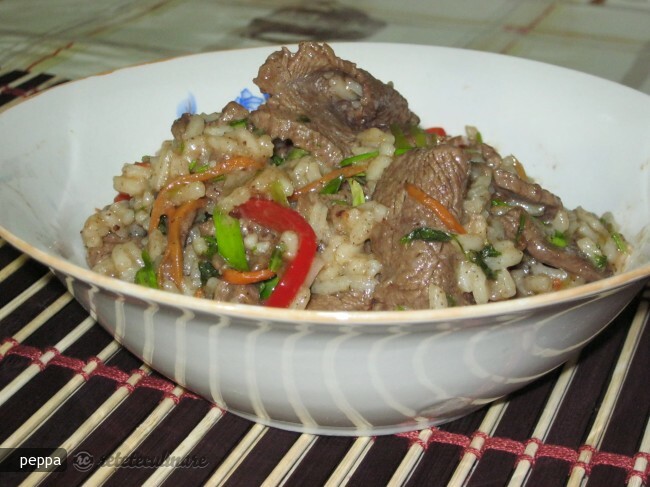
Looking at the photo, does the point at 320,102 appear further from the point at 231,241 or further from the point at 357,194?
the point at 231,241

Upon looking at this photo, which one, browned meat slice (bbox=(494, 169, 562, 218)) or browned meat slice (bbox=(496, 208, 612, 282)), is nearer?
browned meat slice (bbox=(496, 208, 612, 282))

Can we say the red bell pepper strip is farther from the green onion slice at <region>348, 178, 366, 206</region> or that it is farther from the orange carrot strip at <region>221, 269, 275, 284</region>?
the green onion slice at <region>348, 178, 366, 206</region>

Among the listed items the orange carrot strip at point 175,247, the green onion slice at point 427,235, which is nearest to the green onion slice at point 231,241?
the orange carrot strip at point 175,247

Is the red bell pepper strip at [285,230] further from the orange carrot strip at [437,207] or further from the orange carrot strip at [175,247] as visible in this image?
the orange carrot strip at [437,207]

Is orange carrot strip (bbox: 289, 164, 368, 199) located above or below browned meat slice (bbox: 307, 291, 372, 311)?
above

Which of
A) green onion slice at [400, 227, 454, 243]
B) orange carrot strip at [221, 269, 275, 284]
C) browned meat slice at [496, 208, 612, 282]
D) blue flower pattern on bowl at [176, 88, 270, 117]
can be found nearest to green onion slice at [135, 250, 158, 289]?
orange carrot strip at [221, 269, 275, 284]

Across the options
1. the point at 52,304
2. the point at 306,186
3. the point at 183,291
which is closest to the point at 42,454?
the point at 183,291

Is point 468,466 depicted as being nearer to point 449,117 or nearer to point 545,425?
point 545,425

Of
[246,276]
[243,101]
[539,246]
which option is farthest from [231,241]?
[243,101]
